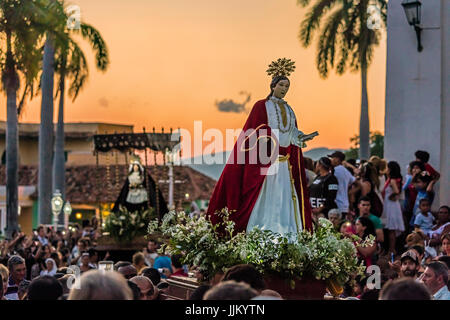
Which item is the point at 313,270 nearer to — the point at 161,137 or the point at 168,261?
the point at 168,261

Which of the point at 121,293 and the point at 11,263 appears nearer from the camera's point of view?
the point at 121,293

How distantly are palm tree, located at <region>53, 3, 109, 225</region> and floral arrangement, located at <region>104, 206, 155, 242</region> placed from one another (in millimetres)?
7945

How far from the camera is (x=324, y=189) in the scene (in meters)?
13.3

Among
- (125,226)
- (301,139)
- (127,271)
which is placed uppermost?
(301,139)

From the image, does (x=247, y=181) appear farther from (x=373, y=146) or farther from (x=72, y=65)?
(x=373, y=146)

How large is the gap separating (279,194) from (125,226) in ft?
44.4

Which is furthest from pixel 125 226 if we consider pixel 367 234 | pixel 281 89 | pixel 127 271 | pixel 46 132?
pixel 281 89

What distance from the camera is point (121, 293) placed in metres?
4.60

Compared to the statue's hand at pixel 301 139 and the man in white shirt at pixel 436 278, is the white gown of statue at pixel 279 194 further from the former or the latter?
the man in white shirt at pixel 436 278

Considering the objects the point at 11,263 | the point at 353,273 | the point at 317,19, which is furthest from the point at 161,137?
the point at 353,273

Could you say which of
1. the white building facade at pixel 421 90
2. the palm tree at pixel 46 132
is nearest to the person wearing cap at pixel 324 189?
the white building facade at pixel 421 90

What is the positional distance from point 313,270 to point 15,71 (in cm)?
1882

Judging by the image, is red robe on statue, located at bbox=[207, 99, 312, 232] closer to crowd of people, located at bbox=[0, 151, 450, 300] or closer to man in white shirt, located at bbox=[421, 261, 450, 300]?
crowd of people, located at bbox=[0, 151, 450, 300]

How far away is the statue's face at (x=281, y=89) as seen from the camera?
30.2 feet
